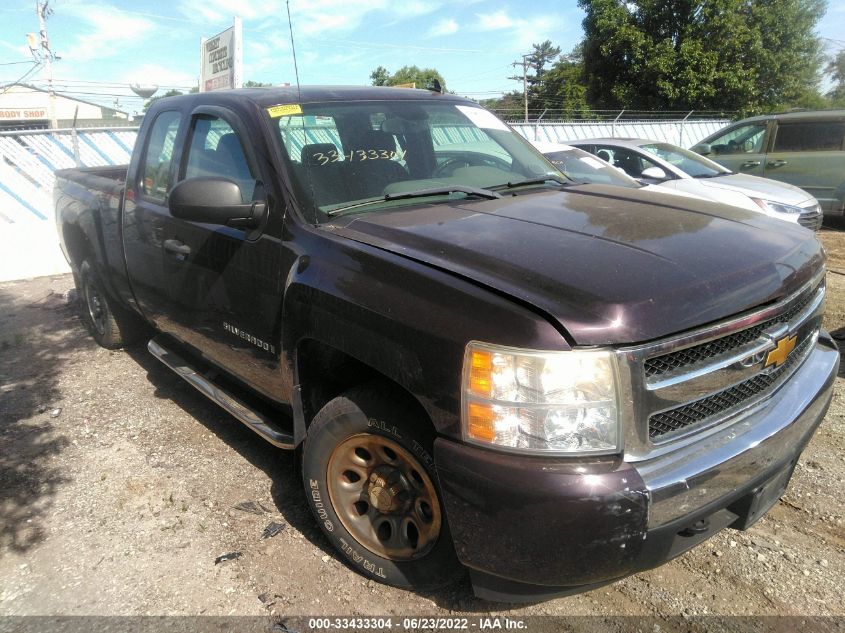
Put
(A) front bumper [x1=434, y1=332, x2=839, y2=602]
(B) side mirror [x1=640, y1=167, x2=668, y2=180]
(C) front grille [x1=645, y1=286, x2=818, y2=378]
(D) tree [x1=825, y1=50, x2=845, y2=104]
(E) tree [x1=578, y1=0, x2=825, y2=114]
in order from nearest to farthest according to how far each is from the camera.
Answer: (A) front bumper [x1=434, y1=332, x2=839, y2=602]
(C) front grille [x1=645, y1=286, x2=818, y2=378]
(B) side mirror [x1=640, y1=167, x2=668, y2=180]
(E) tree [x1=578, y1=0, x2=825, y2=114]
(D) tree [x1=825, y1=50, x2=845, y2=104]

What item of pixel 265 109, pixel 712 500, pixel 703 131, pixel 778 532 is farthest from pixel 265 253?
pixel 703 131

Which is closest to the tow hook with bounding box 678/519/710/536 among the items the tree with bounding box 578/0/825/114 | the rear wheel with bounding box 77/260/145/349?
the rear wheel with bounding box 77/260/145/349

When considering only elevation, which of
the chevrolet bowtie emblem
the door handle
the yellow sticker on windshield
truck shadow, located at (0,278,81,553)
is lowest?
truck shadow, located at (0,278,81,553)

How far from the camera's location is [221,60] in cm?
1173

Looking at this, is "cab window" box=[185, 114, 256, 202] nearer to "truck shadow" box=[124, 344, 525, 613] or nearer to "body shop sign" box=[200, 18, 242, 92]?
"truck shadow" box=[124, 344, 525, 613]

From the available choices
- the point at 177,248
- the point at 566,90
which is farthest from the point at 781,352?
the point at 566,90

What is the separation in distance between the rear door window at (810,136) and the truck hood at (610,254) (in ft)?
29.0

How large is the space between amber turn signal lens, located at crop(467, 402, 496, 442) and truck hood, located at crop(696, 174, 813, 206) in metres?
7.13

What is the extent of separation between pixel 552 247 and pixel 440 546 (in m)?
1.11

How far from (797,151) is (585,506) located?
10596 mm

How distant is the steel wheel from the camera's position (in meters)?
2.28

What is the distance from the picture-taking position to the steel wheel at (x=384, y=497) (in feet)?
7.47

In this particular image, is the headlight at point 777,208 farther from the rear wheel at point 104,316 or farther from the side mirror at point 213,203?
the rear wheel at point 104,316

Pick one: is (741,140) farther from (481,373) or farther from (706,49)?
(706,49)
